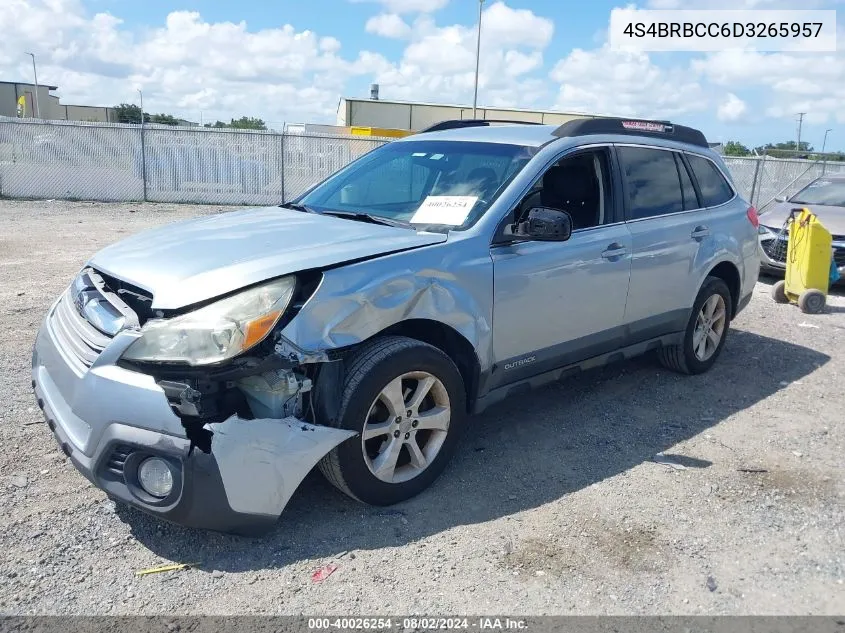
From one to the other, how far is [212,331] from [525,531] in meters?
1.74

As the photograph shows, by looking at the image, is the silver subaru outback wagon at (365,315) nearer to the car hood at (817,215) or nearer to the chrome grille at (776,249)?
the chrome grille at (776,249)

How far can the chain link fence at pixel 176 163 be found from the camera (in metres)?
16.7

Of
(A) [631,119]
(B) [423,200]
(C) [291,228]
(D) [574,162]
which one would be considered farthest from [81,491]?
(A) [631,119]

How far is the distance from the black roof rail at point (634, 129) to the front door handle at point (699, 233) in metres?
0.71

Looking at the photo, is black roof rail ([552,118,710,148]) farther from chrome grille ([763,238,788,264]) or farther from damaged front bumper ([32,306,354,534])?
chrome grille ([763,238,788,264])

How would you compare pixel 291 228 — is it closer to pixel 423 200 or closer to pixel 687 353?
pixel 423 200

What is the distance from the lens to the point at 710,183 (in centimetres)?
564

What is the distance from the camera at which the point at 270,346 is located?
9.53 ft

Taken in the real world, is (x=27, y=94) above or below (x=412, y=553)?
above

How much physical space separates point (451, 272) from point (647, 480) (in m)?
1.66

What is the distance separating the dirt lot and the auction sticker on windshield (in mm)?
1390

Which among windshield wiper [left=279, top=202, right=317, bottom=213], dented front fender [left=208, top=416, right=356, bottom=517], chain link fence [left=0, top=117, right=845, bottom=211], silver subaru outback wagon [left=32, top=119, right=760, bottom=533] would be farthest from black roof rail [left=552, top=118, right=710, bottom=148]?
chain link fence [left=0, top=117, right=845, bottom=211]

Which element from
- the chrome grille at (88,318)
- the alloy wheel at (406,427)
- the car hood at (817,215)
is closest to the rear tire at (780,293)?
the car hood at (817,215)

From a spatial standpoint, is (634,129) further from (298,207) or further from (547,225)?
(298,207)
